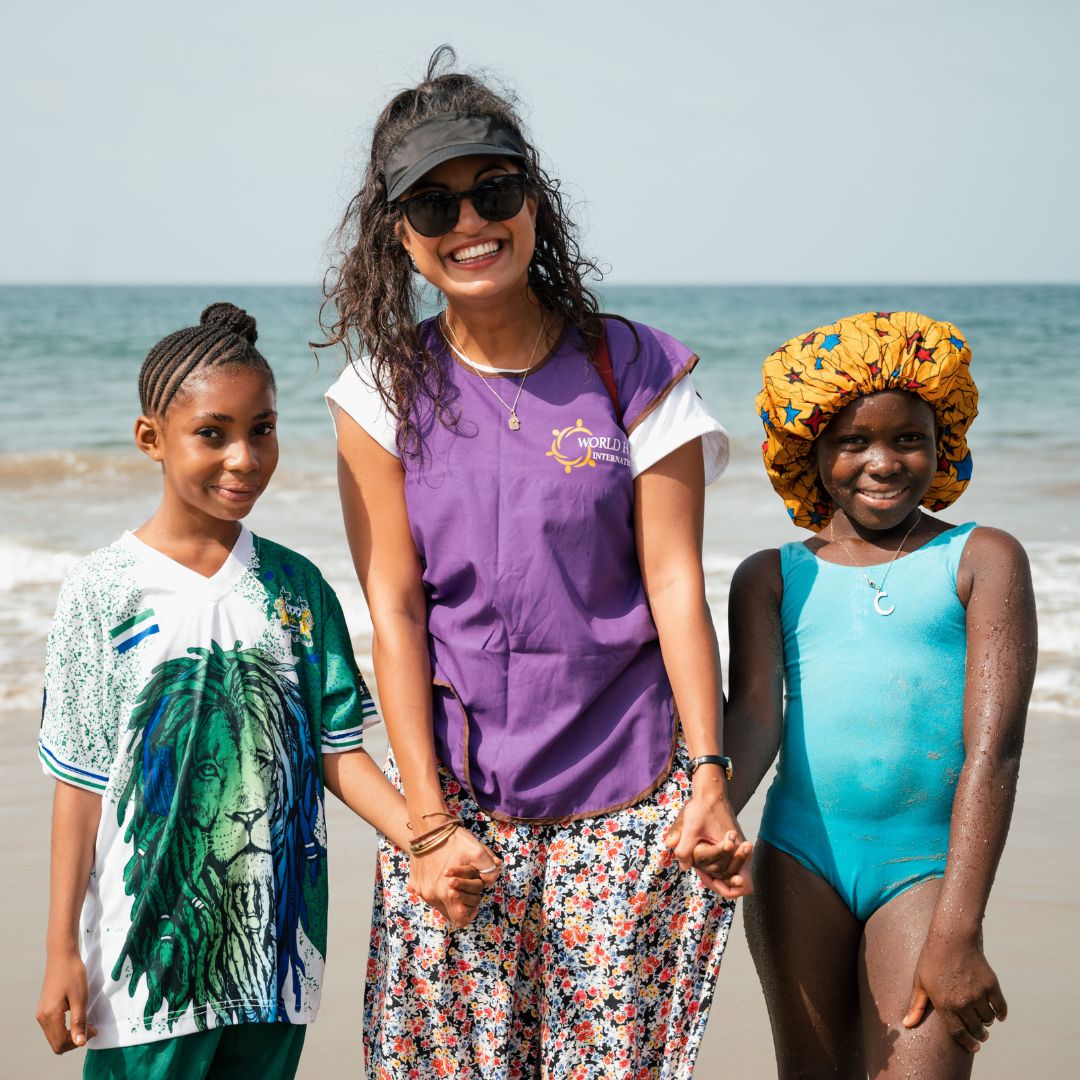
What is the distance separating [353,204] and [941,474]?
1190 millimetres

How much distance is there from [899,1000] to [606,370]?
1.15m

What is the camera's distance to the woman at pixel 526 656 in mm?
2203

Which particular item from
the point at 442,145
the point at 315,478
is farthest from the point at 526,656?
the point at 315,478

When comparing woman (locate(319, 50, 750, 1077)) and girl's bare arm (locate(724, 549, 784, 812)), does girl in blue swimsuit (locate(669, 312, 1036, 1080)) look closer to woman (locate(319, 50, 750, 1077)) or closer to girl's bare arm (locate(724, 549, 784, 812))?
girl's bare arm (locate(724, 549, 784, 812))

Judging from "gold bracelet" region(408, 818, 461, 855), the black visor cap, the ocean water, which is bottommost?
"gold bracelet" region(408, 818, 461, 855)

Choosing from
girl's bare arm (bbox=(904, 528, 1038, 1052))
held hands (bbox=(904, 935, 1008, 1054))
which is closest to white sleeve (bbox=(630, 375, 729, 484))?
girl's bare arm (bbox=(904, 528, 1038, 1052))

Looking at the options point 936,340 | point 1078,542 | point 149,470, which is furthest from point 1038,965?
point 149,470

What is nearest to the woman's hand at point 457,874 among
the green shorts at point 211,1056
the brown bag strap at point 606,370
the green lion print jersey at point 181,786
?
the green lion print jersey at point 181,786

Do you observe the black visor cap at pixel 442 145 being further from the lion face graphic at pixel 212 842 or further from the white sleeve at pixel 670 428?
→ the lion face graphic at pixel 212 842

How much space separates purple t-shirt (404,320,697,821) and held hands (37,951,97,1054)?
67 cm

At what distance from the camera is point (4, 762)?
16.2 feet

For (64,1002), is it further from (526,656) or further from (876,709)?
(876,709)

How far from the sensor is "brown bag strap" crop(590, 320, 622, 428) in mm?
2289

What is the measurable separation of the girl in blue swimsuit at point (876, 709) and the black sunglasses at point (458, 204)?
0.57m
